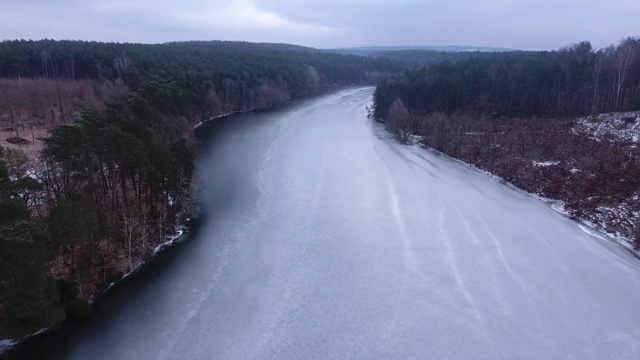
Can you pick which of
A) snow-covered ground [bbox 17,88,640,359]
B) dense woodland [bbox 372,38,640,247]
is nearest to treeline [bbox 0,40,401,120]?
dense woodland [bbox 372,38,640,247]

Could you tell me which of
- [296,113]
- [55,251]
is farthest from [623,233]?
[296,113]

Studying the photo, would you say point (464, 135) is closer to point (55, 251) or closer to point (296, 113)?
point (296, 113)

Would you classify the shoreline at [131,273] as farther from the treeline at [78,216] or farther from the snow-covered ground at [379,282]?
the snow-covered ground at [379,282]

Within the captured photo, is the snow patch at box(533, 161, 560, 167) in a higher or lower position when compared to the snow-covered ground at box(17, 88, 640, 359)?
higher

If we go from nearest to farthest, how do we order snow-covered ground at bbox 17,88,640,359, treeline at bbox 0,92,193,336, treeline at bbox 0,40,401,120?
1. treeline at bbox 0,92,193,336
2. snow-covered ground at bbox 17,88,640,359
3. treeline at bbox 0,40,401,120

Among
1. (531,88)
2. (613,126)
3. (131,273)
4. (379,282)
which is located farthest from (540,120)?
(131,273)

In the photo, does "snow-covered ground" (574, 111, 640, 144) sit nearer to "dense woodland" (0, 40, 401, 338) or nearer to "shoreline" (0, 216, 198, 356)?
"dense woodland" (0, 40, 401, 338)

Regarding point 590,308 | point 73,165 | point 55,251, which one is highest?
point 73,165
